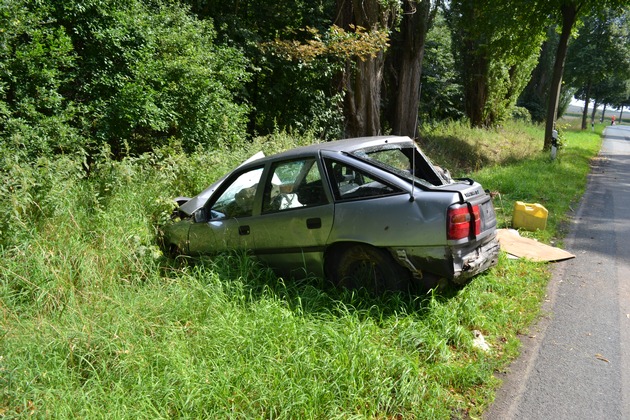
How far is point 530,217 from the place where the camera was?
755 centimetres

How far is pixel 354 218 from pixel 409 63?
517 inches

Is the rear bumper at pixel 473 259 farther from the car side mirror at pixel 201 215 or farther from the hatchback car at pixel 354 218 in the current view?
the car side mirror at pixel 201 215

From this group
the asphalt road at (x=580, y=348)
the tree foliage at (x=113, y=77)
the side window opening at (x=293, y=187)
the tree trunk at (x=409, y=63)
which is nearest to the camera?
the asphalt road at (x=580, y=348)

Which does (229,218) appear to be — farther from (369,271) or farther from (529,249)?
(529,249)

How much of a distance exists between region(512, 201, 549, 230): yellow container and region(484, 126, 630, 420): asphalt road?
19.6 inches

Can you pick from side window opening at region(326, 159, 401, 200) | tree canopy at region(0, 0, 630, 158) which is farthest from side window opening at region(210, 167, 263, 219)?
tree canopy at region(0, 0, 630, 158)

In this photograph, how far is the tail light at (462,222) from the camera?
13.7 feet

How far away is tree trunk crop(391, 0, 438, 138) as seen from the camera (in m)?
15.7

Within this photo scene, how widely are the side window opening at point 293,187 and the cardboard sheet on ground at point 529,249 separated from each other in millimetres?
3070

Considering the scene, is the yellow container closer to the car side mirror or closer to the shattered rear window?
the shattered rear window

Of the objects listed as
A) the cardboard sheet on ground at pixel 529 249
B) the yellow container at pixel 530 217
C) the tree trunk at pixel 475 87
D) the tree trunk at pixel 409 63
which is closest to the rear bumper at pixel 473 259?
the cardboard sheet on ground at pixel 529 249

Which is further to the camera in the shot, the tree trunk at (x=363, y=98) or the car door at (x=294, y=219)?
the tree trunk at (x=363, y=98)

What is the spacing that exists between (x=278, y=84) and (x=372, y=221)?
10.2 metres

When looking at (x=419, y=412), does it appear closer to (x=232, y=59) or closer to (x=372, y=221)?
(x=372, y=221)
